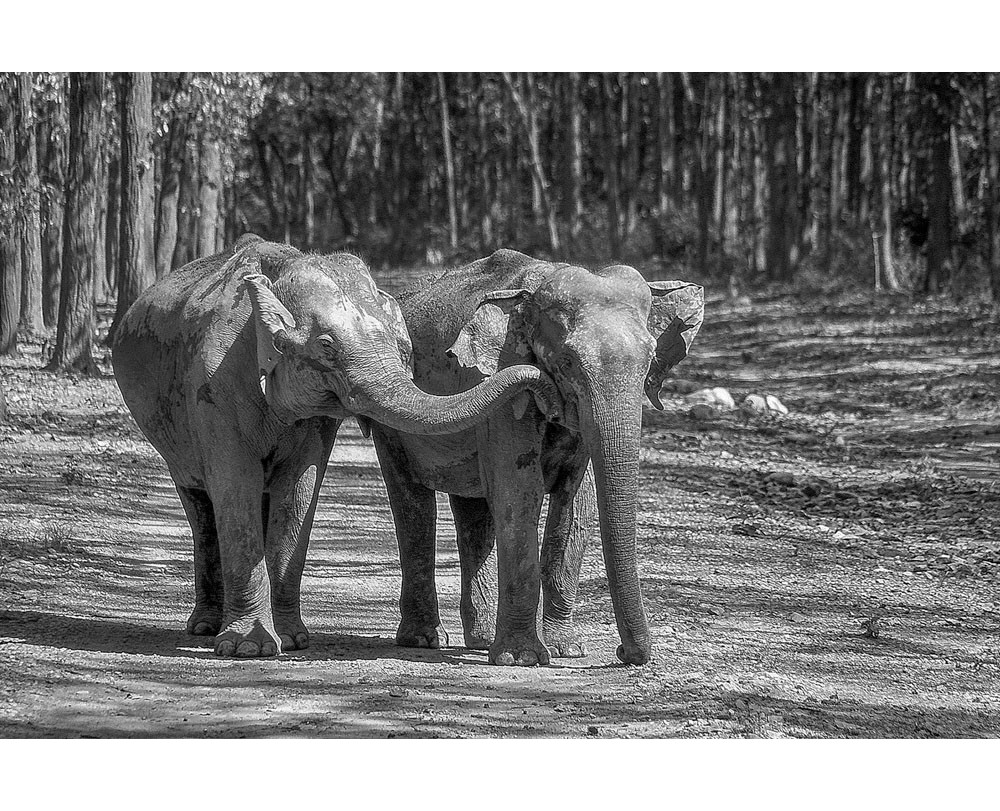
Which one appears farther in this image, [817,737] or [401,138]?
[401,138]

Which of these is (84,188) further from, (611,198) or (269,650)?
(611,198)

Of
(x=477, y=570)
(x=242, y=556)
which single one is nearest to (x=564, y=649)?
(x=477, y=570)

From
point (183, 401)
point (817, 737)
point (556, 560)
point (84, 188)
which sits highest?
point (84, 188)

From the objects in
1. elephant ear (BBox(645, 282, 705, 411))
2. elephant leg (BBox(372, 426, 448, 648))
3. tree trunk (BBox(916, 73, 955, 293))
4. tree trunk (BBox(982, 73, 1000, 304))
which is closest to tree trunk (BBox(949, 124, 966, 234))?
tree trunk (BBox(982, 73, 1000, 304))

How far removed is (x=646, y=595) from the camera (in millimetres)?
10148

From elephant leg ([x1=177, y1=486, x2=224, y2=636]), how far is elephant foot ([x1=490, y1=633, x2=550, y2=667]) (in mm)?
1678

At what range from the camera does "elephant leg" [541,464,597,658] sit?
7.82m

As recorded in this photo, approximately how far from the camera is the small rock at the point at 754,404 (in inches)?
721

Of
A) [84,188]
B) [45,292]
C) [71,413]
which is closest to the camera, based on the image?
[71,413]

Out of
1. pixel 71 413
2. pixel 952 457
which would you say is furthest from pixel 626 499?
pixel 71 413

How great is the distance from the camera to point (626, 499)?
6.98 meters

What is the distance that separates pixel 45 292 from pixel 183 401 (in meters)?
21.8

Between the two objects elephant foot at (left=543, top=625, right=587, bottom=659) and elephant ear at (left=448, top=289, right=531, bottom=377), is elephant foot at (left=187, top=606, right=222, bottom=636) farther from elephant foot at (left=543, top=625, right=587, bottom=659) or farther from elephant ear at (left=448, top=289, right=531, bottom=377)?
elephant ear at (left=448, top=289, right=531, bottom=377)

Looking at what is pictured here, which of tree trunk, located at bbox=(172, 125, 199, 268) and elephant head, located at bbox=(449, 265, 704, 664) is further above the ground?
tree trunk, located at bbox=(172, 125, 199, 268)
